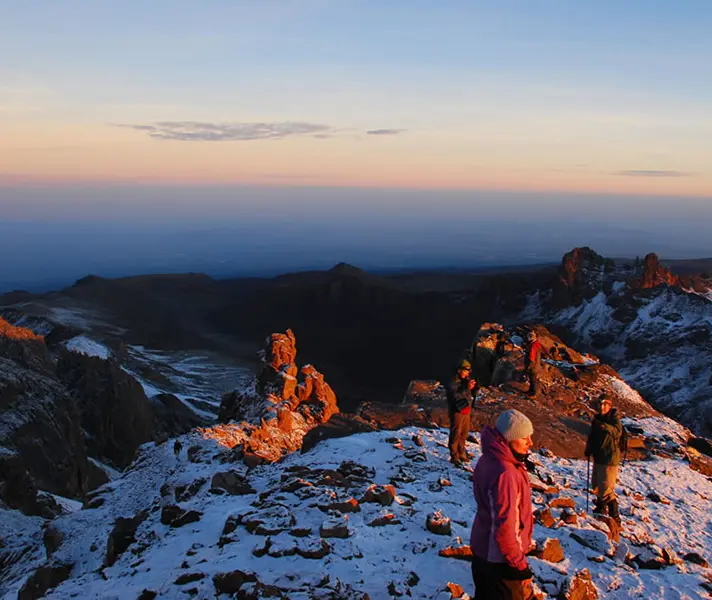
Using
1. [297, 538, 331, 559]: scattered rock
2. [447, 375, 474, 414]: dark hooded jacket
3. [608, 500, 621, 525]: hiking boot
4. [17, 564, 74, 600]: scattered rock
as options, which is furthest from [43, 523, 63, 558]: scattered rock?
[608, 500, 621, 525]: hiking boot

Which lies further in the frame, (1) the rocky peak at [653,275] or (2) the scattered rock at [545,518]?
(1) the rocky peak at [653,275]

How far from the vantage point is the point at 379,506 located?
35.9 feet

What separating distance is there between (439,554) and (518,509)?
11.0ft

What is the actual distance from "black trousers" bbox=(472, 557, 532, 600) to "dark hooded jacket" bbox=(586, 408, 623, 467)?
6.17 m

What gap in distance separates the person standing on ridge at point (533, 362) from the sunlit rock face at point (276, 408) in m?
8.74

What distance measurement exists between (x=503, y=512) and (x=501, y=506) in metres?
0.06

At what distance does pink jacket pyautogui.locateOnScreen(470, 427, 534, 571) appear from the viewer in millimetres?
6020

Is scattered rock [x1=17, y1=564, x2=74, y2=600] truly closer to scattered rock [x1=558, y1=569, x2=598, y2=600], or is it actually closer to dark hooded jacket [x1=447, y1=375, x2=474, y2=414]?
dark hooded jacket [x1=447, y1=375, x2=474, y2=414]

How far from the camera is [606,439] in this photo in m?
11.7

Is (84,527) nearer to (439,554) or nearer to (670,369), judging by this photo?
(439,554)

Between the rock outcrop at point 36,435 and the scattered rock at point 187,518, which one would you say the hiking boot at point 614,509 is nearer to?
the scattered rock at point 187,518

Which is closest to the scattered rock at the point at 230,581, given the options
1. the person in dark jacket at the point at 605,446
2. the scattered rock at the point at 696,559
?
the person in dark jacket at the point at 605,446

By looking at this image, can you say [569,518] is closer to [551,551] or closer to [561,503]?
[561,503]

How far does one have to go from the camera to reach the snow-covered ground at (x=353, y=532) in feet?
28.2
